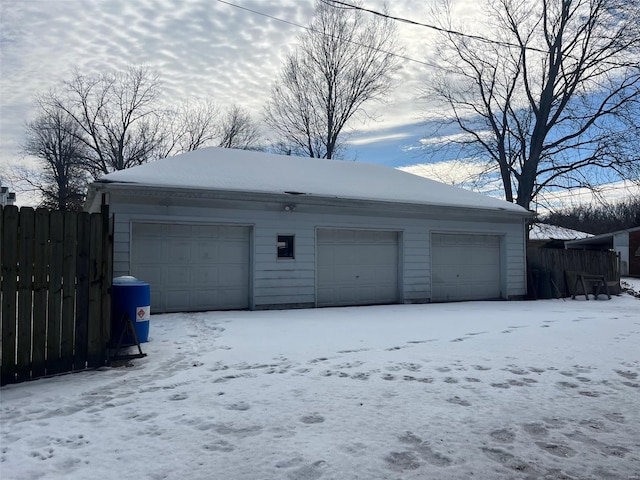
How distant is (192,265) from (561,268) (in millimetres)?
12494

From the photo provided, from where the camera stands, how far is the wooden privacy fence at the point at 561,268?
50.2ft

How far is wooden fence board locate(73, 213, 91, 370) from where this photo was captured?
210 inches

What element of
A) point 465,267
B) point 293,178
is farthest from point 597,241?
point 293,178

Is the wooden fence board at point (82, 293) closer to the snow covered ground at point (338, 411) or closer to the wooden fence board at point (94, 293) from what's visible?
the wooden fence board at point (94, 293)

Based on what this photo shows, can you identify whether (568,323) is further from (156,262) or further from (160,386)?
(156,262)

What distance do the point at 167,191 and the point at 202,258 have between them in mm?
1731

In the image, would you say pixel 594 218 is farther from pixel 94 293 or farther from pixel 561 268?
pixel 94 293

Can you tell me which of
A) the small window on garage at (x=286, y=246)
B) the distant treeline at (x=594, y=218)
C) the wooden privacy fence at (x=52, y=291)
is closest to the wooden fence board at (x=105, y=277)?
the wooden privacy fence at (x=52, y=291)

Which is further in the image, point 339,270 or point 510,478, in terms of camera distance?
point 339,270

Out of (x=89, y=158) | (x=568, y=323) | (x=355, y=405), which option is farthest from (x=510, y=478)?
(x=89, y=158)

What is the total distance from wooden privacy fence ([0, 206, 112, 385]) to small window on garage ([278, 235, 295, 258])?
601 centimetres

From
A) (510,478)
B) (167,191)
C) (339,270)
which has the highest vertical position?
(167,191)

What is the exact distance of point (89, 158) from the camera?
33.0m

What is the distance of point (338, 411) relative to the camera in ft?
13.3
